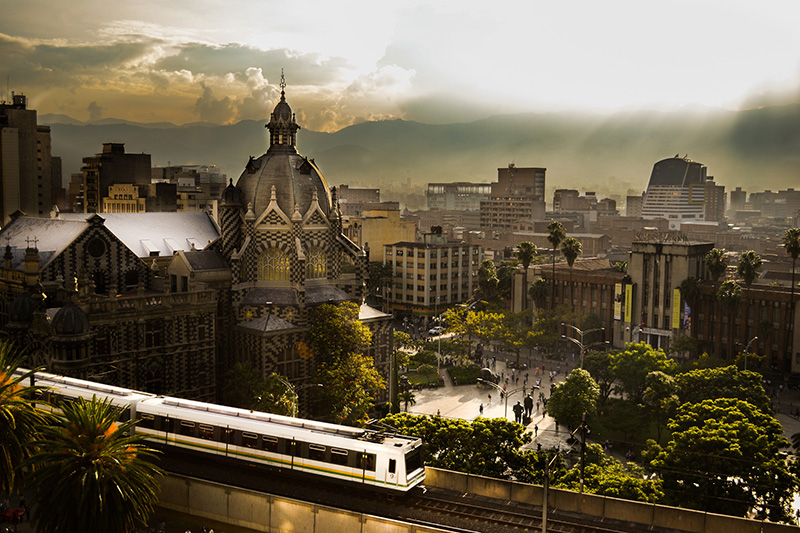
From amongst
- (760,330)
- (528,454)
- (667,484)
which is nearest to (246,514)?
(528,454)

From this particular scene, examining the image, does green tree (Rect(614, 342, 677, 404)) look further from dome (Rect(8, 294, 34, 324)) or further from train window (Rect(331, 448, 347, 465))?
dome (Rect(8, 294, 34, 324))

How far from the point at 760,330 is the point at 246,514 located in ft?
304

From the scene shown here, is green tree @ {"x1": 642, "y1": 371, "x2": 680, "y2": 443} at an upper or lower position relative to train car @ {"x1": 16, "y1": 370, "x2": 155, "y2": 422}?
lower

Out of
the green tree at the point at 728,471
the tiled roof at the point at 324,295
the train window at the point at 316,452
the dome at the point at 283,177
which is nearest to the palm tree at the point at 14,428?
the train window at the point at 316,452

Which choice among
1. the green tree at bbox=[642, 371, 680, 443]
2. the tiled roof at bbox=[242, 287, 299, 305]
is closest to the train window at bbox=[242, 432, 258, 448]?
the tiled roof at bbox=[242, 287, 299, 305]

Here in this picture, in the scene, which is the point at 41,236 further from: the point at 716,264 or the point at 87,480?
the point at 716,264

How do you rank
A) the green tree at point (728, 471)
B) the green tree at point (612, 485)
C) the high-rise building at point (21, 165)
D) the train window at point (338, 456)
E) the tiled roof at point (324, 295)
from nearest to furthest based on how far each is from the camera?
1. the train window at point (338, 456)
2. the green tree at point (612, 485)
3. the green tree at point (728, 471)
4. the tiled roof at point (324, 295)
5. the high-rise building at point (21, 165)

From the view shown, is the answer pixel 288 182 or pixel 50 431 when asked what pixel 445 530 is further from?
pixel 288 182

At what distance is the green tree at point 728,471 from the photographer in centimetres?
5366

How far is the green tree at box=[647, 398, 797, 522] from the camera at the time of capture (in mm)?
53656

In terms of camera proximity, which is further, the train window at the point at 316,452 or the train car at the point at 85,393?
the train car at the point at 85,393

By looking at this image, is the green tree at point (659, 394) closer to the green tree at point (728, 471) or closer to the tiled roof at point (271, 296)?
the green tree at point (728, 471)

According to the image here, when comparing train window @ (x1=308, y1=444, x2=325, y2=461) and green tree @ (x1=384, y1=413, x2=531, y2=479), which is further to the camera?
green tree @ (x1=384, y1=413, x2=531, y2=479)

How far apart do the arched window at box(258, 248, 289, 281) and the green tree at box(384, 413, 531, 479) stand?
1194 inches
